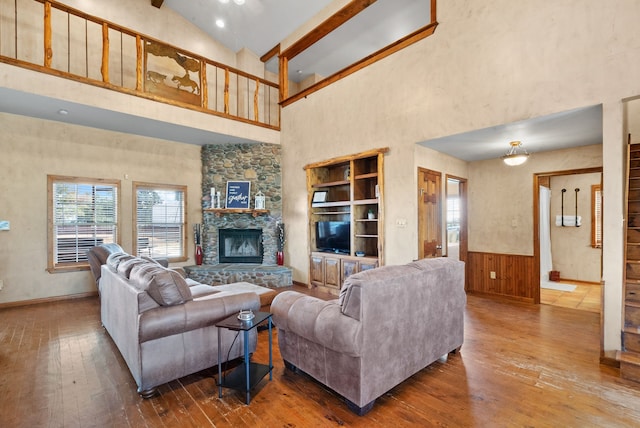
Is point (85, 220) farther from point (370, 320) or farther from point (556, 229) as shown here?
point (556, 229)

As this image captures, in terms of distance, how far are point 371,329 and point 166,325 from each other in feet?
5.06

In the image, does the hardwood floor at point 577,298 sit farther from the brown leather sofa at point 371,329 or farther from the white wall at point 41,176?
the white wall at point 41,176

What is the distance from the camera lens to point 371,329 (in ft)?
6.61

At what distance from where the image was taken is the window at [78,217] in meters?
5.04

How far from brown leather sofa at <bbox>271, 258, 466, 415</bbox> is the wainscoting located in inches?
117

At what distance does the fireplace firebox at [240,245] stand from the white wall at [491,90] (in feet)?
7.39

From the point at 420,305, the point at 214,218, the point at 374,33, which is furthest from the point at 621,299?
the point at 214,218

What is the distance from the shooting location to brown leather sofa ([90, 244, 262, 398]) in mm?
2211

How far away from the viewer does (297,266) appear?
626 centimetres

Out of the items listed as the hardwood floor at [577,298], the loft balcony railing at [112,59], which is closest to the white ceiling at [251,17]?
the loft balcony railing at [112,59]

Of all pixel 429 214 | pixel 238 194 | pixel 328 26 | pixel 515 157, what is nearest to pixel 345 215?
pixel 429 214

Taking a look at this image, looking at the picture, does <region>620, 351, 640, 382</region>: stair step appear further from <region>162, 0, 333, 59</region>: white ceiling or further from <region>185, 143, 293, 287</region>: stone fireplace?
<region>162, 0, 333, 59</region>: white ceiling

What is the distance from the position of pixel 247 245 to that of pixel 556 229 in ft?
23.2

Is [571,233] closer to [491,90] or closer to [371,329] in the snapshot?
[491,90]
